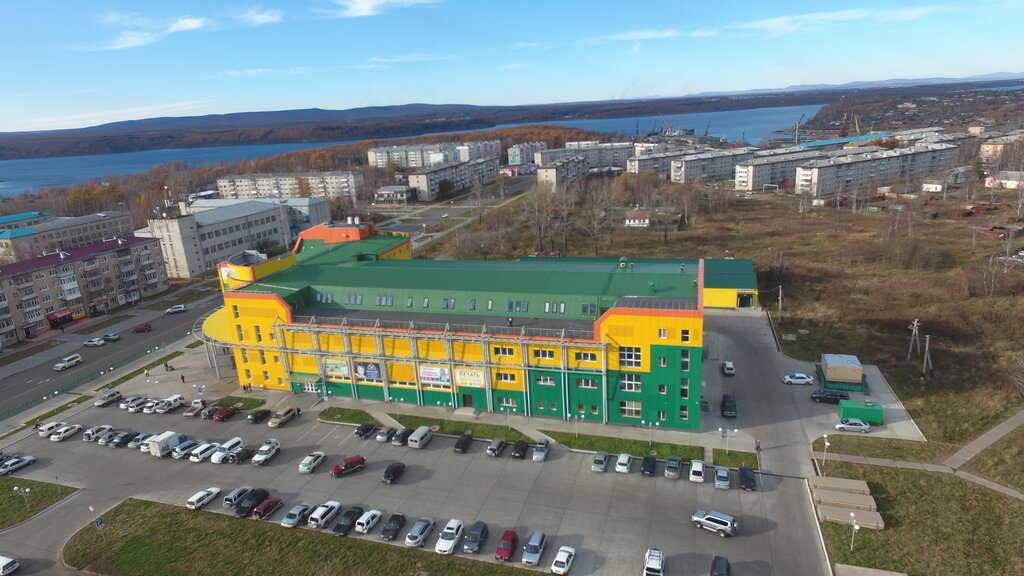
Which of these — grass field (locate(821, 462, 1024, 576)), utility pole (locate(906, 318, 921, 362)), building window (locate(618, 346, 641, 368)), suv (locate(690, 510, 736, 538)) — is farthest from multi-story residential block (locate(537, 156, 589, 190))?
suv (locate(690, 510, 736, 538))

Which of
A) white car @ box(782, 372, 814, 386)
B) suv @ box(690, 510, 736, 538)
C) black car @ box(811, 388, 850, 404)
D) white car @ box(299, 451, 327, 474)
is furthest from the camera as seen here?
white car @ box(782, 372, 814, 386)

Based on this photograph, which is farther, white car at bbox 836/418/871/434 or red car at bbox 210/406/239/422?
red car at bbox 210/406/239/422

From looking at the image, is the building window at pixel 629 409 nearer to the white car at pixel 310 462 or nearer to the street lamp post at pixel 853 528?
the street lamp post at pixel 853 528

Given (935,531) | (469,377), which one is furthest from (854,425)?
(469,377)

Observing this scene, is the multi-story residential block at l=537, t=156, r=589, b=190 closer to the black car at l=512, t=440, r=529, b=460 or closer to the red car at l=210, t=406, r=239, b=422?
the red car at l=210, t=406, r=239, b=422

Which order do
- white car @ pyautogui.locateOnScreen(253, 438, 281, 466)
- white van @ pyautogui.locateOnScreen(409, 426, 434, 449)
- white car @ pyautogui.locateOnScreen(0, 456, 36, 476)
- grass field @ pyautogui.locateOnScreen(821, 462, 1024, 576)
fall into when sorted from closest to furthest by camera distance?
Answer: grass field @ pyautogui.locateOnScreen(821, 462, 1024, 576)
white car @ pyautogui.locateOnScreen(253, 438, 281, 466)
white car @ pyautogui.locateOnScreen(0, 456, 36, 476)
white van @ pyautogui.locateOnScreen(409, 426, 434, 449)

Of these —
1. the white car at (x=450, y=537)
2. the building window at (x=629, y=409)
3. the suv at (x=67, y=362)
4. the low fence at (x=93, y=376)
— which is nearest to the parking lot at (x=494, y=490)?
the white car at (x=450, y=537)

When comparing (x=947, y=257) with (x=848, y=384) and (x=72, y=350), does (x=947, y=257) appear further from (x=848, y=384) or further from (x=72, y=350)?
(x=72, y=350)
